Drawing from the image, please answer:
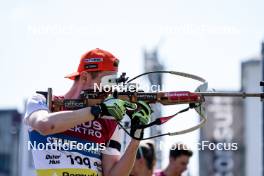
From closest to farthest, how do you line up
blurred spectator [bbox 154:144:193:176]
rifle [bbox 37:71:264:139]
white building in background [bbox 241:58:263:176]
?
rifle [bbox 37:71:264:139] < blurred spectator [bbox 154:144:193:176] < white building in background [bbox 241:58:263:176]

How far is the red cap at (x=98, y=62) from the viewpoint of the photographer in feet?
22.7

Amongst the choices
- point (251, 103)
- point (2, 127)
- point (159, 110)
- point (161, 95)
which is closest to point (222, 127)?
point (251, 103)

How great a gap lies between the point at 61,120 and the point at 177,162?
12.4 ft

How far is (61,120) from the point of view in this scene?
6.50 meters

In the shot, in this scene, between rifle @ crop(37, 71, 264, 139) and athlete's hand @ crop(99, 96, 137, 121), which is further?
rifle @ crop(37, 71, 264, 139)

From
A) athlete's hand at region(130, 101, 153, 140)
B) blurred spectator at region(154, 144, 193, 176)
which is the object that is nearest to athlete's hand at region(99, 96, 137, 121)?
athlete's hand at region(130, 101, 153, 140)

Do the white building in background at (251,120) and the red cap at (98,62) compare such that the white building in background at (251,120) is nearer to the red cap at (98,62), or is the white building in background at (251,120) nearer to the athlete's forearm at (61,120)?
the red cap at (98,62)

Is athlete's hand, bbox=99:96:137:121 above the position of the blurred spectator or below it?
above

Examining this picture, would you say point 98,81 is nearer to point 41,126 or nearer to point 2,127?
point 41,126

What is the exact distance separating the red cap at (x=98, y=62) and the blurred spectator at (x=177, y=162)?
330cm

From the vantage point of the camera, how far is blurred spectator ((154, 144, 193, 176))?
10094mm

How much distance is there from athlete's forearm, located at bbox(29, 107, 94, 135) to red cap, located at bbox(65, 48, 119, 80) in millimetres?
476

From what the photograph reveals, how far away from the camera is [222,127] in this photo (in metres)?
54.8

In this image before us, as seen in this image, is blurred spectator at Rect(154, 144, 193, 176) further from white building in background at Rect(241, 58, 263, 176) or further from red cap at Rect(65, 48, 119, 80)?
white building in background at Rect(241, 58, 263, 176)
